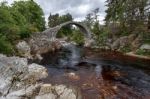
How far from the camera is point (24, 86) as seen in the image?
53.2ft

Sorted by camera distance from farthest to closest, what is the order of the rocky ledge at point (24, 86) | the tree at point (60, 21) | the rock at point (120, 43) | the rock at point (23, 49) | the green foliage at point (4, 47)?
the tree at point (60, 21) → the rock at point (120, 43) → the rock at point (23, 49) → the green foliage at point (4, 47) → the rocky ledge at point (24, 86)

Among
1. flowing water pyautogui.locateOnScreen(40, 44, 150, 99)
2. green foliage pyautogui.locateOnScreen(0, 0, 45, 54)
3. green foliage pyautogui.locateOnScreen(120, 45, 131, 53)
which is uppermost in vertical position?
green foliage pyautogui.locateOnScreen(0, 0, 45, 54)

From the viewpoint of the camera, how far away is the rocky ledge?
1449 cm

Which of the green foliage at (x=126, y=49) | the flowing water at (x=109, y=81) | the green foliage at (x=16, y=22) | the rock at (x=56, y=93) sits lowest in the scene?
the flowing water at (x=109, y=81)

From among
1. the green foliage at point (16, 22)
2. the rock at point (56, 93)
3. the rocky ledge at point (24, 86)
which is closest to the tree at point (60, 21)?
the green foliage at point (16, 22)

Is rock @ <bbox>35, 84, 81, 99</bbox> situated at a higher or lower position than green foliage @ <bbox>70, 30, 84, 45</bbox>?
lower

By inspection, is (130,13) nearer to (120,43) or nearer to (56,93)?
(120,43)

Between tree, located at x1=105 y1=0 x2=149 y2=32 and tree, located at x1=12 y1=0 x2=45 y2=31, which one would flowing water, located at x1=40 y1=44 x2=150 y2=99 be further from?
tree, located at x1=12 y1=0 x2=45 y2=31

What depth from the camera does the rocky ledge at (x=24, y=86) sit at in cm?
Answer: 1449

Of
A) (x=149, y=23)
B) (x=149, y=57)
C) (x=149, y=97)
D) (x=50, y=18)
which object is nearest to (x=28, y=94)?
(x=149, y=97)

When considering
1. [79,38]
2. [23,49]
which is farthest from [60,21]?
[23,49]

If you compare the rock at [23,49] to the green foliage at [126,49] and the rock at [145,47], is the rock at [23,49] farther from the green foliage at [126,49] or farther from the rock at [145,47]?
the rock at [145,47]

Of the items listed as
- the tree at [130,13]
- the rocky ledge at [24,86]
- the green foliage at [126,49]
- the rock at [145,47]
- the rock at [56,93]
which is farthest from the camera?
the tree at [130,13]

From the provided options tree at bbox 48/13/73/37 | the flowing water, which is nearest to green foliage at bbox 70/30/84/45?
tree at bbox 48/13/73/37
